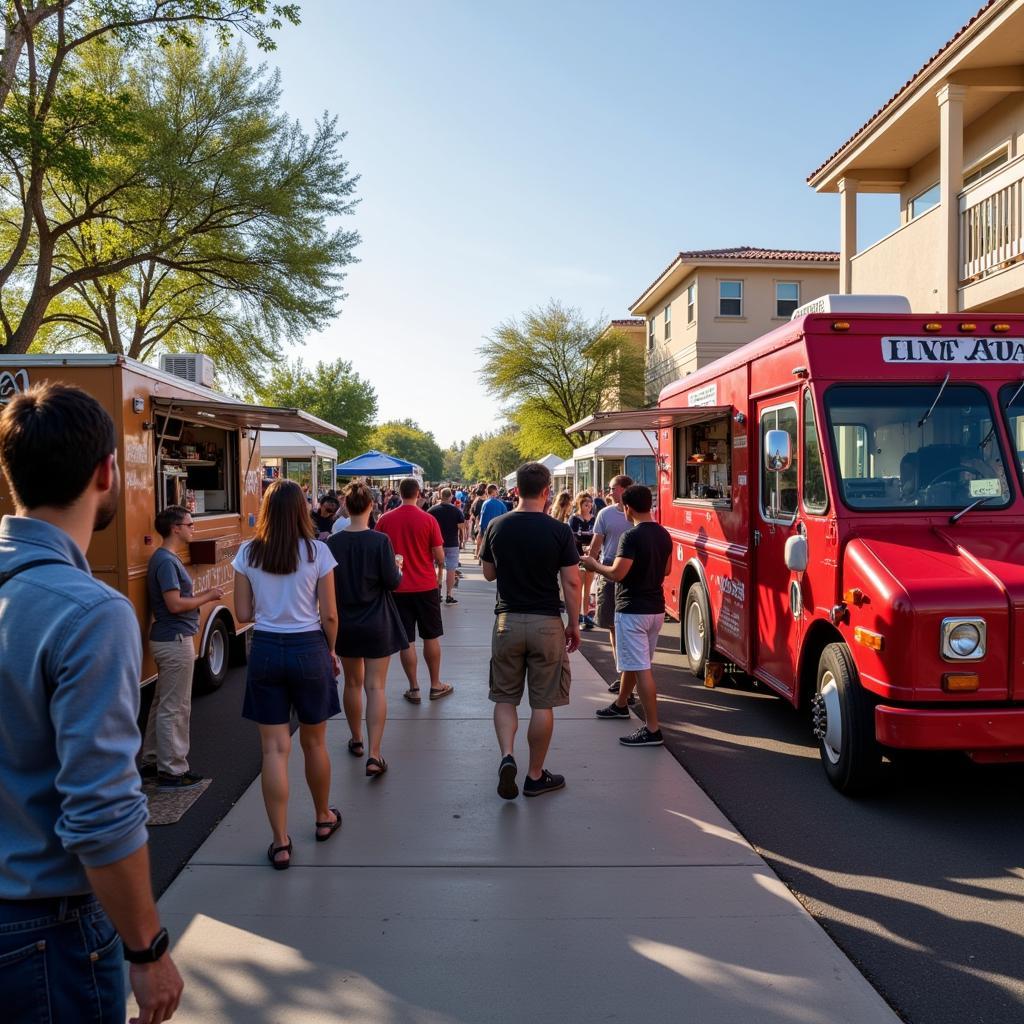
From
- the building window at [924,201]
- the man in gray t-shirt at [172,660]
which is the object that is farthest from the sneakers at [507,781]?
the building window at [924,201]

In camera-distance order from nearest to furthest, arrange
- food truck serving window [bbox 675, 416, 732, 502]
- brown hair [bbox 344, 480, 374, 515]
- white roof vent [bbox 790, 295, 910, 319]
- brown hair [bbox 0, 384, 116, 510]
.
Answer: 1. brown hair [bbox 0, 384, 116, 510]
2. brown hair [bbox 344, 480, 374, 515]
3. white roof vent [bbox 790, 295, 910, 319]
4. food truck serving window [bbox 675, 416, 732, 502]

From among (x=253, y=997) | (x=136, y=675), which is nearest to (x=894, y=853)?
(x=253, y=997)

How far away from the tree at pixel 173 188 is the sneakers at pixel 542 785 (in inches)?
528

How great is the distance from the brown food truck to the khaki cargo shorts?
2.13 m

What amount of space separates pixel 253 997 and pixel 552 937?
1.20 m

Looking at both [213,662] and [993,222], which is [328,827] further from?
[993,222]

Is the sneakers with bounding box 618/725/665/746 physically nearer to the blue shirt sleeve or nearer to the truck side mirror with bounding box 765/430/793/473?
the truck side mirror with bounding box 765/430/793/473

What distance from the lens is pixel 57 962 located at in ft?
5.38

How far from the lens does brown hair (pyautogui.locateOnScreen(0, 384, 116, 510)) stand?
1716 millimetres

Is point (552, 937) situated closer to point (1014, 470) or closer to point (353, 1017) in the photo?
point (353, 1017)

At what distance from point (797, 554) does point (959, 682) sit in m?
1.26

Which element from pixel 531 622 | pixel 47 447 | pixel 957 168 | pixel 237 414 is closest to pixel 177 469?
pixel 237 414

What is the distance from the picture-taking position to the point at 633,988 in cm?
327

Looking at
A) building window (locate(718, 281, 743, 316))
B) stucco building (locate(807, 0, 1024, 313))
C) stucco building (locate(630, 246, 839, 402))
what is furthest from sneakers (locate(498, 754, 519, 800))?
building window (locate(718, 281, 743, 316))
